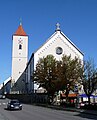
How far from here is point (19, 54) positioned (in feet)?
386

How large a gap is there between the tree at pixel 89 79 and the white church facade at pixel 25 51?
3578cm

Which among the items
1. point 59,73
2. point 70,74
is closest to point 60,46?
point 59,73

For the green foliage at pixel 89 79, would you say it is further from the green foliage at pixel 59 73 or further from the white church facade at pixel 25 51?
the white church facade at pixel 25 51

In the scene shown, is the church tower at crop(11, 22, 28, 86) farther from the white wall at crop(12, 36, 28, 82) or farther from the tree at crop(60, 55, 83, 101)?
the tree at crop(60, 55, 83, 101)

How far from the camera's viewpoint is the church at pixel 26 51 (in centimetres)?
9098

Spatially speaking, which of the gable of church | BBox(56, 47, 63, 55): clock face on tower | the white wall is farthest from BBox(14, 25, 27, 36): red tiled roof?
BBox(56, 47, 63, 55): clock face on tower

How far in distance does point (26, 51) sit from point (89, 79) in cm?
6908

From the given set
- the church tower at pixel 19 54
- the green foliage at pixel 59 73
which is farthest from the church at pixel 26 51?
the green foliage at pixel 59 73

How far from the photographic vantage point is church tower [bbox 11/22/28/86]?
118188 millimetres

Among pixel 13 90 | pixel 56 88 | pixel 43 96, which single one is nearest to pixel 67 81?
pixel 56 88

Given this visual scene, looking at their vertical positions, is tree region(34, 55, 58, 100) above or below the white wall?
below

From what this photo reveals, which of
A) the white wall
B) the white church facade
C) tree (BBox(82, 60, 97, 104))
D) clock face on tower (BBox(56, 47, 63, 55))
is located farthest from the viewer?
the white wall

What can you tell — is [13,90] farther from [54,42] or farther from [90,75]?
[90,75]

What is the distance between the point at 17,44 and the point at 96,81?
2843 inches
